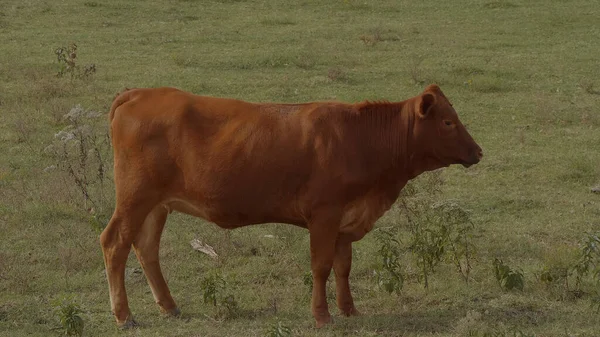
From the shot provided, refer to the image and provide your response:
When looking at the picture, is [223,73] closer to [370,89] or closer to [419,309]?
[370,89]

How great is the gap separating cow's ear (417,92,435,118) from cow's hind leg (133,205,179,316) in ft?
6.42

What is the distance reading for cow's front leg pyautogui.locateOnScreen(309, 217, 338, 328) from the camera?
23.9 ft

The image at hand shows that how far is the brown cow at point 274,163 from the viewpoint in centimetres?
729

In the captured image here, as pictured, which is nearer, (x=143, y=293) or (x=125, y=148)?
(x=125, y=148)

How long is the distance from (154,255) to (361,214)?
60.7 inches

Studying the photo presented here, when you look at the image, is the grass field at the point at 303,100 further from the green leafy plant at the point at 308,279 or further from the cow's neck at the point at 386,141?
the cow's neck at the point at 386,141

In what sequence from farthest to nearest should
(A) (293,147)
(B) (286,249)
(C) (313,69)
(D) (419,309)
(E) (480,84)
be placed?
(C) (313,69), (E) (480,84), (B) (286,249), (D) (419,309), (A) (293,147)

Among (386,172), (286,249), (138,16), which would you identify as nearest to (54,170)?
(286,249)

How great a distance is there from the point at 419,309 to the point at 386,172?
3.60 feet

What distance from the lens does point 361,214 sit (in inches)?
293

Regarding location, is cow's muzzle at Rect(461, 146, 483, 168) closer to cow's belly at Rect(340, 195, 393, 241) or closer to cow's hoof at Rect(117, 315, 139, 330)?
cow's belly at Rect(340, 195, 393, 241)

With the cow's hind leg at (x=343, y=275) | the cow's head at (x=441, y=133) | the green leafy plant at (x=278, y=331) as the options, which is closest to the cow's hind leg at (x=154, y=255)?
the cow's hind leg at (x=343, y=275)

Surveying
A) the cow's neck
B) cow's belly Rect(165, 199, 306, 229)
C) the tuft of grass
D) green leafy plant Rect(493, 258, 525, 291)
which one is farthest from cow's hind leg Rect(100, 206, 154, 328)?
the tuft of grass

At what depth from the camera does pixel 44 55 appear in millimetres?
16203
